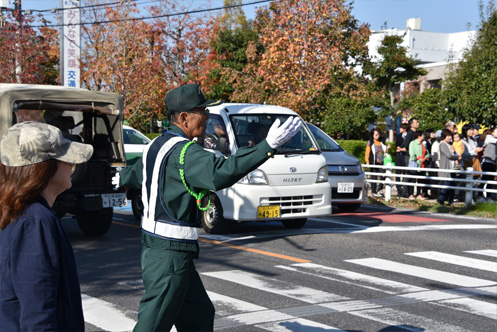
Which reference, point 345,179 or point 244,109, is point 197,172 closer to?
point 244,109

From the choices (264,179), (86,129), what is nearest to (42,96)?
(86,129)

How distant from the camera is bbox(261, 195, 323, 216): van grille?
1081 centimetres

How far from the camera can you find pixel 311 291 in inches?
285

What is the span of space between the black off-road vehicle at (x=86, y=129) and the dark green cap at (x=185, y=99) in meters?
6.01

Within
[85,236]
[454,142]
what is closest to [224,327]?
[85,236]

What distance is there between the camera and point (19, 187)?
8.30 ft

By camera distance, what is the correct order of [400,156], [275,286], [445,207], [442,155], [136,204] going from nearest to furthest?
[275,286], [136,204], [445,207], [442,155], [400,156]

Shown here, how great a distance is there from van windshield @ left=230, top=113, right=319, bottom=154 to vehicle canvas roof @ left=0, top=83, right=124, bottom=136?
1.92 metres

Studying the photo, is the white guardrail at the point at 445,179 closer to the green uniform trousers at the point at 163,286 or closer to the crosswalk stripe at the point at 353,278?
the crosswalk stripe at the point at 353,278

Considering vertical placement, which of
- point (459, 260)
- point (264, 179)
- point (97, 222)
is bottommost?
point (459, 260)

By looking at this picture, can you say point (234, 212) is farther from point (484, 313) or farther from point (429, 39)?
point (429, 39)

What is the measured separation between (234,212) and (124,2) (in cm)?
2403

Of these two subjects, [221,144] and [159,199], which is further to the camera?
[221,144]

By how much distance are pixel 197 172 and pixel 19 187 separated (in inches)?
49.4
